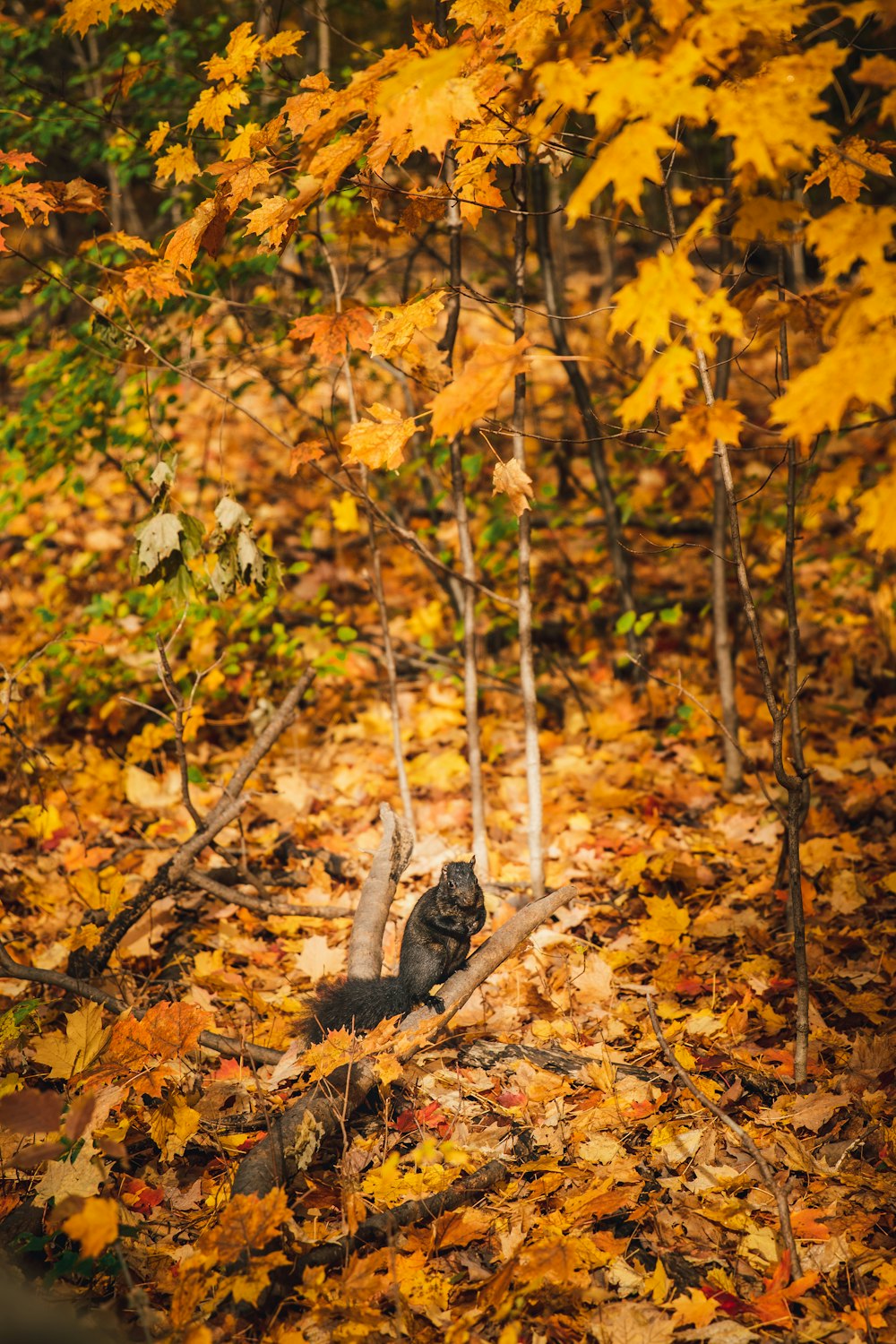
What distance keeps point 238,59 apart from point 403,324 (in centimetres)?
122

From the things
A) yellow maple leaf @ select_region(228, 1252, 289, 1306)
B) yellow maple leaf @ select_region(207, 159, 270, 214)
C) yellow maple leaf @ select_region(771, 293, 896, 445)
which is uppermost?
yellow maple leaf @ select_region(207, 159, 270, 214)

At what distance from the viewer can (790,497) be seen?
265 cm

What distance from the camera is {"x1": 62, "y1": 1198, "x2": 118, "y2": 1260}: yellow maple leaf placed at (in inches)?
67.7

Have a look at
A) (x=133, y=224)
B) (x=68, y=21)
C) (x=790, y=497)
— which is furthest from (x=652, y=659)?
(x=133, y=224)

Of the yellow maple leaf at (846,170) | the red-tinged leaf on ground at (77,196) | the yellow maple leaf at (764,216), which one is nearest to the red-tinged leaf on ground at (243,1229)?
the yellow maple leaf at (764,216)

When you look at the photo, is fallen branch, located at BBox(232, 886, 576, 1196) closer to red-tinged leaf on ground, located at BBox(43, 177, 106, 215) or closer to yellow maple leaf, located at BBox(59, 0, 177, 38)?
red-tinged leaf on ground, located at BBox(43, 177, 106, 215)

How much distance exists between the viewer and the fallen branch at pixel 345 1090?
2.22 metres

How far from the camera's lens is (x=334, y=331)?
3012 millimetres

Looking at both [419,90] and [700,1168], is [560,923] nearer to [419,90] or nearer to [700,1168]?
[700,1168]

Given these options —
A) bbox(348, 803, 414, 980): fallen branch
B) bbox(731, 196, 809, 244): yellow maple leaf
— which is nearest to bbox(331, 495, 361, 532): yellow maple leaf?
bbox(348, 803, 414, 980): fallen branch

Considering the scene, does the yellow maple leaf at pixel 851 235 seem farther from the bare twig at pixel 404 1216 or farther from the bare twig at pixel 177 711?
the bare twig at pixel 177 711

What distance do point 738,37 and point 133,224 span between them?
785cm

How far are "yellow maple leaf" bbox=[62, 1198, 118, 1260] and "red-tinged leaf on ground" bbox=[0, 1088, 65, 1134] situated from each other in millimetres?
177

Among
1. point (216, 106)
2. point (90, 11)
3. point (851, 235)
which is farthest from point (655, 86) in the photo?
point (90, 11)
